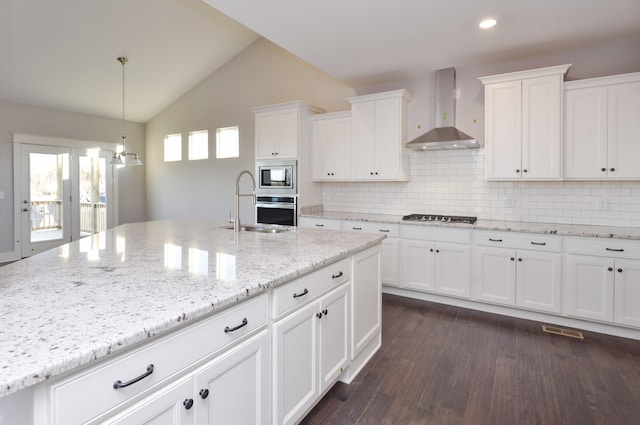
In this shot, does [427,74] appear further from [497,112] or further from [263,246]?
[263,246]

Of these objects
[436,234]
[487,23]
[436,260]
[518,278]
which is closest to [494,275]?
[518,278]

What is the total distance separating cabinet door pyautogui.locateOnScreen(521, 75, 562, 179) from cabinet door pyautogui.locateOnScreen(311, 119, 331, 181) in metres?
2.31

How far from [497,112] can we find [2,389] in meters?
4.05

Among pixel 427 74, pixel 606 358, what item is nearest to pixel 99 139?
pixel 427 74

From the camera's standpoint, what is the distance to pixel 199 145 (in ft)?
22.6

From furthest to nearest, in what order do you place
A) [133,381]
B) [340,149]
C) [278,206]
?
[278,206]
[340,149]
[133,381]

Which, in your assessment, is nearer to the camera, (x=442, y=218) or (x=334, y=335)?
(x=334, y=335)

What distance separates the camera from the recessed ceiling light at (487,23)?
9.86 ft

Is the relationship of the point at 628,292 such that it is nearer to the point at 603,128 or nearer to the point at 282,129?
the point at 603,128

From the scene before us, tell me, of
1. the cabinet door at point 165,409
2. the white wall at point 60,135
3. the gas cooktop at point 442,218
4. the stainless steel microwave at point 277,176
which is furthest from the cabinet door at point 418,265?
the white wall at point 60,135

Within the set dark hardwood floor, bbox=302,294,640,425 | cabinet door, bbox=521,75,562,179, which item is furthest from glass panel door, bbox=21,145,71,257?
cabinet door, bbox=521,75,562,179

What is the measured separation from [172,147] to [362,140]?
178 inches

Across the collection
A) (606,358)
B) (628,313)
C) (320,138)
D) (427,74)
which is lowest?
(606,358)

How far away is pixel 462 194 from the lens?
423 centimetres
